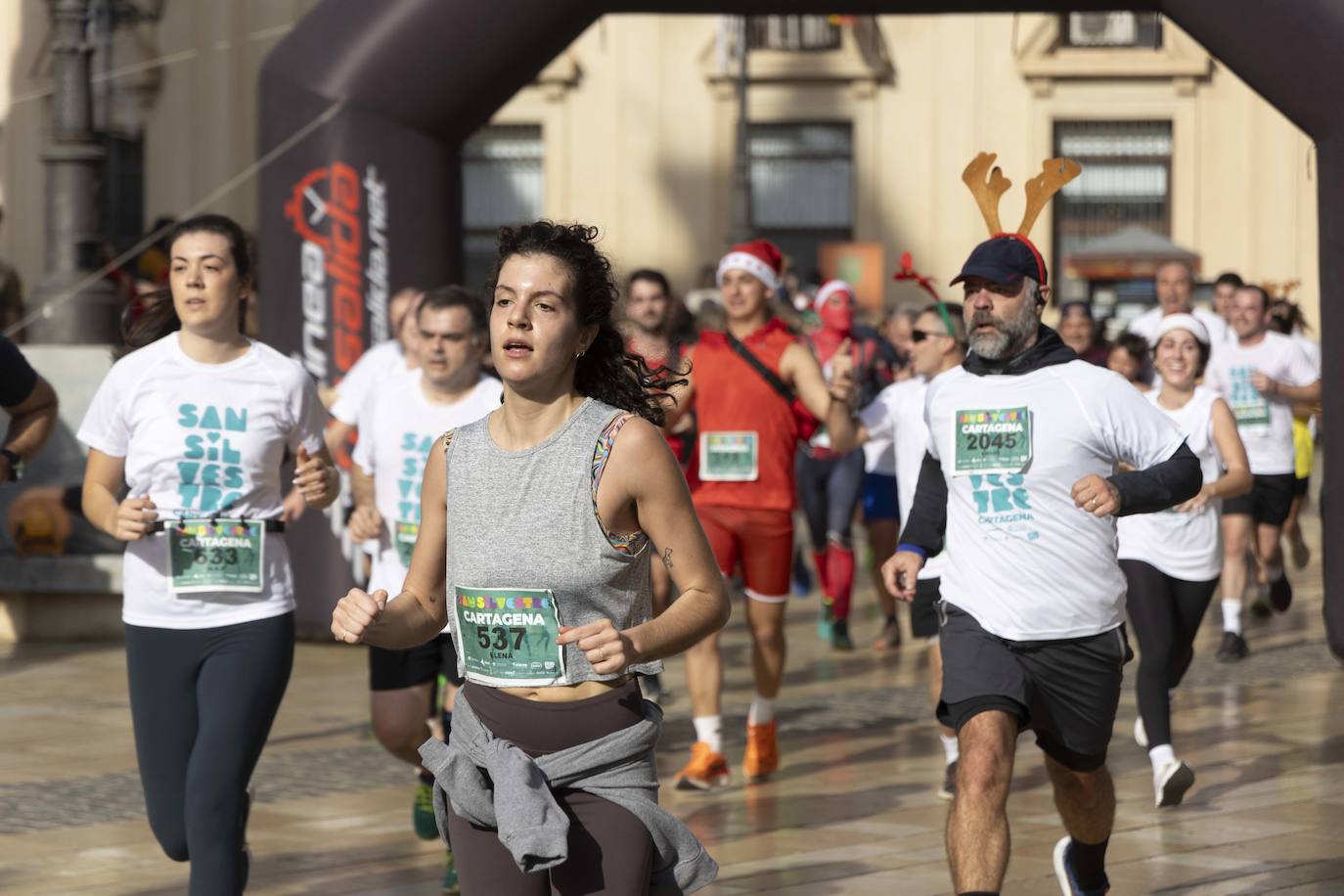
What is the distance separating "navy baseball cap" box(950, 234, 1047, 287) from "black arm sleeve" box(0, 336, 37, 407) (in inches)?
94.6

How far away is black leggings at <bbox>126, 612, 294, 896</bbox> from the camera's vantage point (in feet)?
17.2

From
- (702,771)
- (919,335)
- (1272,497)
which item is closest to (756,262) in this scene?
(919,335)

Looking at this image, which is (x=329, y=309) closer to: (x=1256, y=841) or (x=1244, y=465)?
(x=1244, y=465)

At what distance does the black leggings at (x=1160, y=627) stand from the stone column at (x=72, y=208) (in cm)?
720

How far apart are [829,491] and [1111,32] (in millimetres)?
19108

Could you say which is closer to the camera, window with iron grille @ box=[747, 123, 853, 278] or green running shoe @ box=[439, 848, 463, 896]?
green running shoe @ box=[439, 848, 463, 896]

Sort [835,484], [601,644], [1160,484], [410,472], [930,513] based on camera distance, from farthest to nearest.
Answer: [835,484]
[410,472]
[930,513]
[1160,484]
[601,644]

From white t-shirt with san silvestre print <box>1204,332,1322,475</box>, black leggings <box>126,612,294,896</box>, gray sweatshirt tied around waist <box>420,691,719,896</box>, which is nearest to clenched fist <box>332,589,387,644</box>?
gray sweatshirt tied around waist <box>420,691,719,896</box>

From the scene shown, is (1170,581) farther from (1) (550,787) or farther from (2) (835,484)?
(2) (835,484)

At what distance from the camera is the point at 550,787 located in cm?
394

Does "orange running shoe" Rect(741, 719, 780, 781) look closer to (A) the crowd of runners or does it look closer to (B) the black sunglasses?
(A) the crowd of runners

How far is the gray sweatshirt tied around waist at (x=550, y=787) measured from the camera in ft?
12.6

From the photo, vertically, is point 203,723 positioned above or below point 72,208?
below

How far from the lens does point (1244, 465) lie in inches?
317
